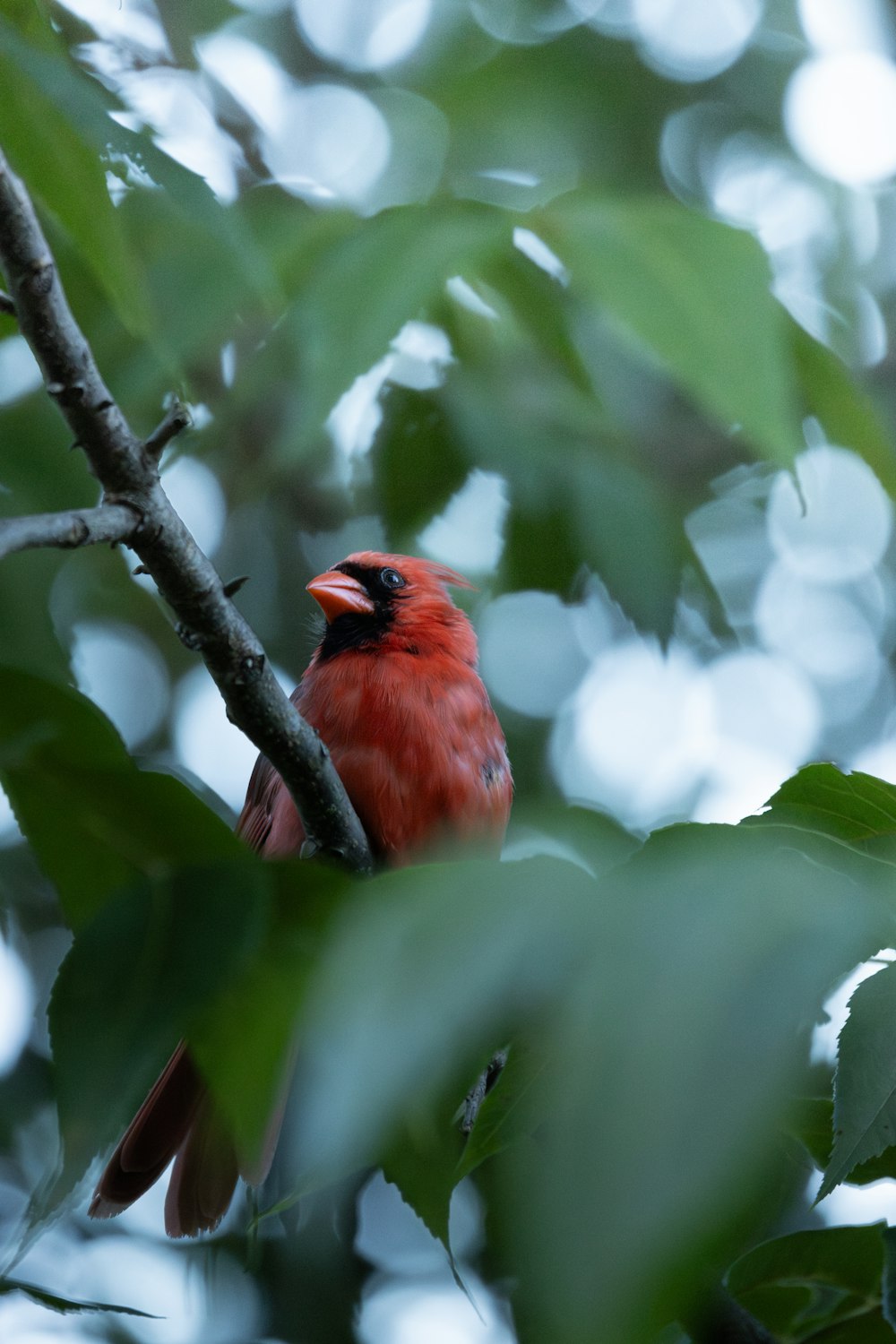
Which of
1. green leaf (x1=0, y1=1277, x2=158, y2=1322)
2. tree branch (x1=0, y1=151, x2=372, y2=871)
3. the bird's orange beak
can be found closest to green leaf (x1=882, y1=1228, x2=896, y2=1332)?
green leaf (x1=0, y1=1277, x2=158, y2=1322)

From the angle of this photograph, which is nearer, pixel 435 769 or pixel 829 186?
pixel 435 769

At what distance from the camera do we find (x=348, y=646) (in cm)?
303

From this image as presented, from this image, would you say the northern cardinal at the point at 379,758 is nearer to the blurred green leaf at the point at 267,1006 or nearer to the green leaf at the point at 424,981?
the blurred green leaf at the point at 267,1006

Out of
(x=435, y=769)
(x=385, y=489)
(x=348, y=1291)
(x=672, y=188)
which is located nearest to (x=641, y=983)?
(x=385, y=489)

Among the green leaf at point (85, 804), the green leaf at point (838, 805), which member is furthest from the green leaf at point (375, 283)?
the green leaf at point (838, 805)

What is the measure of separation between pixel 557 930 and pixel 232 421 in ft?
6.73

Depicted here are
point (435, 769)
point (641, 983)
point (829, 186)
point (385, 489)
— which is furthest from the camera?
point (829, 186)

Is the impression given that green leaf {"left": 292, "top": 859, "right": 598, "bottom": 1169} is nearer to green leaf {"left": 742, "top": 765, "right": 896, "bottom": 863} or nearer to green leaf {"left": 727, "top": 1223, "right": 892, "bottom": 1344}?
green leaf {"left": 742, "top": 765, "right": 896, "bottom": 863}

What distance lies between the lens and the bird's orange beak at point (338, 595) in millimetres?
3070

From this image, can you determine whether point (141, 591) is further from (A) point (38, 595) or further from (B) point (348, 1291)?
(B) point (348, 1291)

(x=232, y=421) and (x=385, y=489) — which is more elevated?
(x=385, y=489)

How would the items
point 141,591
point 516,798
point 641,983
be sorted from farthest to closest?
point 516,798 → point 141,591 → point 641,983

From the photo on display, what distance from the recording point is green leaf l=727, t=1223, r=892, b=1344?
1515mm

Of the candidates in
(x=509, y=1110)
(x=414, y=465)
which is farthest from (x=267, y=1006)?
(x=414, y=465)
